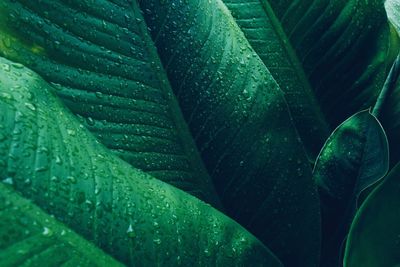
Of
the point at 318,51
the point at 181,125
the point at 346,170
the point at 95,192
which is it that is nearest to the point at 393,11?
the point at 318,51

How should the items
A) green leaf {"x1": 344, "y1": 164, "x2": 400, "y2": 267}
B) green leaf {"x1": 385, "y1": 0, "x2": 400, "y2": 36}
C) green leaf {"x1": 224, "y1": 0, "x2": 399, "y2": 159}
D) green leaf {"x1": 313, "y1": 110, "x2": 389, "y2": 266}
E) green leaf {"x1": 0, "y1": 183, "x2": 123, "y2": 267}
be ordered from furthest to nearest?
green leaf {"x1": 385, "y1": 0, "x2": 400, "y2": 36}
green leaf {"x1": 224, "y1": 0, "x2": 399, "y2": 159}
green leaf {"x1": 313, "y1": 110, "x2": 389, "y2": 266}
green leaf {"x1": 344, "y1": 164, "x2": 400, "y2": 267}
green leaf {"x1": 0, "y1": 183, "x2": 123, "y2": 267}

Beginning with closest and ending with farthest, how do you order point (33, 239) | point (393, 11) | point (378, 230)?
point (33, 239) → point (378, 230) → point (393, 11)

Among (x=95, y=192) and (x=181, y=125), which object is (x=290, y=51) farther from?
(x=95, y=192)

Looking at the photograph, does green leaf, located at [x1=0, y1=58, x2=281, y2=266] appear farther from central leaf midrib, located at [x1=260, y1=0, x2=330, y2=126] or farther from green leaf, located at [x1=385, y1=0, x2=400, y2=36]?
green leaf, located at [x1=385, y1=0, x2=400, y2=36]

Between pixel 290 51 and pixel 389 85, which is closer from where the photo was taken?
pixel 389 85

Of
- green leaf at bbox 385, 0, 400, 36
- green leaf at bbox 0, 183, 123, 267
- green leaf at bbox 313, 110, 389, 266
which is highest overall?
green leaf at bbox 385, 0, 400, 36

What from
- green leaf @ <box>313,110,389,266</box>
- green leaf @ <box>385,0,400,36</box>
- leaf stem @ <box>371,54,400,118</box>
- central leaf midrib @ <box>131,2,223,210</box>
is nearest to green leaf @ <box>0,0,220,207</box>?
central leaf midrib @ <box>131,2,223,210</box>
